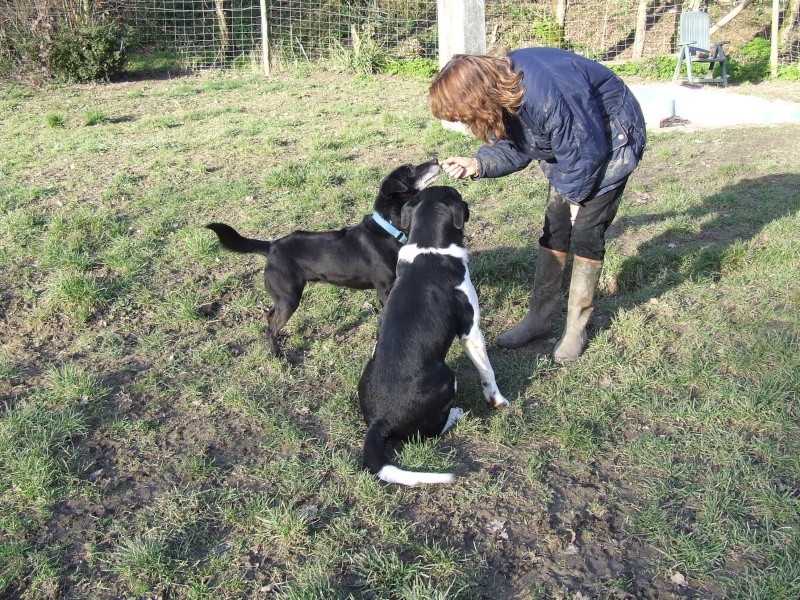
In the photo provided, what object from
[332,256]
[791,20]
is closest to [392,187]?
[332,256]

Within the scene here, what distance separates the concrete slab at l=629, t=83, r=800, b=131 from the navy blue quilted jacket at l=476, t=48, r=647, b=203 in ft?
18.8

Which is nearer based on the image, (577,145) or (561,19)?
(577,145)

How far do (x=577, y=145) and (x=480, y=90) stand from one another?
60 cm

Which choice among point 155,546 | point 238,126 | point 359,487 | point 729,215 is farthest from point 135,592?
point 238,126

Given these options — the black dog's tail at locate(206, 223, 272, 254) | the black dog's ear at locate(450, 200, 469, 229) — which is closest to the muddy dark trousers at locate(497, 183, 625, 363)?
the black dog's ear at locate(450, 200, 469, 229)

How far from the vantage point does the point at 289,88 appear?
35.2 ft

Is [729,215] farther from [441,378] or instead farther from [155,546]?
[155,546]

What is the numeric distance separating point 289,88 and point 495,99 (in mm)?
8162

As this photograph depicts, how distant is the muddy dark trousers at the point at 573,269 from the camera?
12.6ft

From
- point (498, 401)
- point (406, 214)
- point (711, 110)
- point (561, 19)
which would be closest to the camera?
point (498, 401)

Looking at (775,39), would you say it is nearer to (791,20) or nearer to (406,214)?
(791,20)

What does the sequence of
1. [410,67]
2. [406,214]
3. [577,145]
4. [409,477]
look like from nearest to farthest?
[409,477] < [577,145] < [406,214] < [410,67]

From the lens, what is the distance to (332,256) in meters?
4.25

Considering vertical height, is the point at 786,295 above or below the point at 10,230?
below
